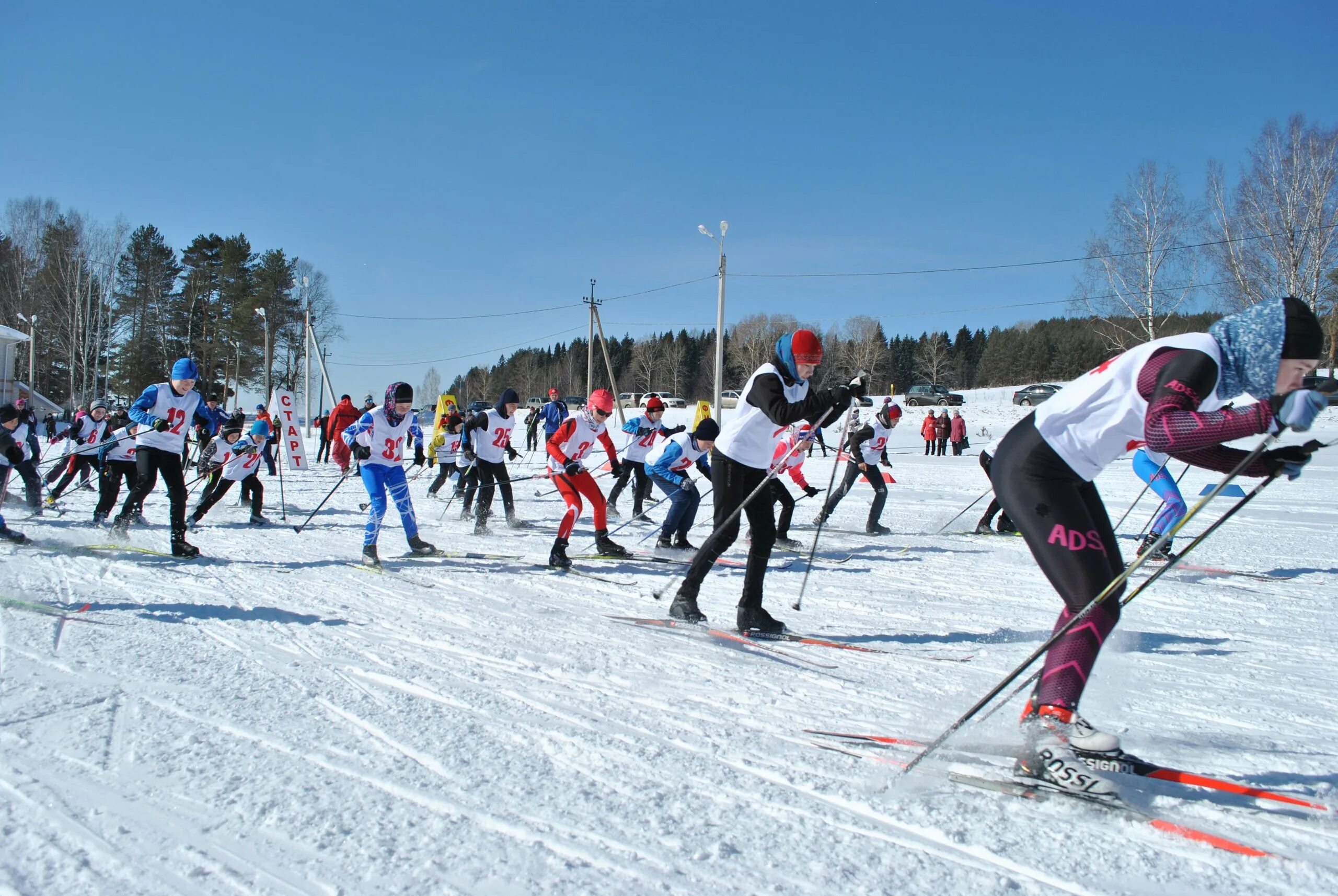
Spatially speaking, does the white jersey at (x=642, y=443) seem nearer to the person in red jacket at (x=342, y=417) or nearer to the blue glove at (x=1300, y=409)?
the person in red jacket at (x=342, y=417)

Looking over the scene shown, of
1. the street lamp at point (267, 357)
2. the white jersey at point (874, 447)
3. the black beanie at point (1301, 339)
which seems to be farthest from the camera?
the street lamp at point (267, 357)

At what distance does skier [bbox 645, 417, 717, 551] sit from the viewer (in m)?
7.87

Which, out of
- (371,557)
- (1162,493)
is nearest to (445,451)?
(371,557)

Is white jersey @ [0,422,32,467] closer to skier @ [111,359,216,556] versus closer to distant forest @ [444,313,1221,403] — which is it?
skier @ [111,359,216,556]

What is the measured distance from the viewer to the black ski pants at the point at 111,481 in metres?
8.14

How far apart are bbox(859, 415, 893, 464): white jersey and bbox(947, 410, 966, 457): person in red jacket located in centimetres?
1597

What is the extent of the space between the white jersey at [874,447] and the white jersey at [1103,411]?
273 inches

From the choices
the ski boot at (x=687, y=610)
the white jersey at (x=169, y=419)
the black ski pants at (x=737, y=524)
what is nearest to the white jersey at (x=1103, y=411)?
the black ski pants at (x=737, y=524)

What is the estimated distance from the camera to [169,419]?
270 inches

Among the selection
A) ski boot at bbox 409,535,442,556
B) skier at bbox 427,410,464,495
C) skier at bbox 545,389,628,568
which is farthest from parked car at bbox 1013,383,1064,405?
A: ski boot at bbox 409,535,442,556

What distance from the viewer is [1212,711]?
325 centimetres

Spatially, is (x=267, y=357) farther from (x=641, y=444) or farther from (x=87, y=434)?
(x=641, y=444)

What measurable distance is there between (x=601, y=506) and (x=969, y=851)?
5.39 meters

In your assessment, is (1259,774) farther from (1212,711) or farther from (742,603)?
(742,603)
